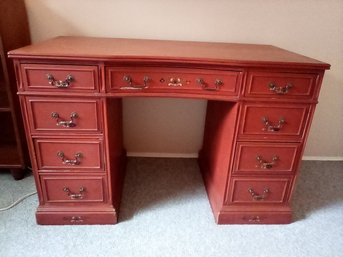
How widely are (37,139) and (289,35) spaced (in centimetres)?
153

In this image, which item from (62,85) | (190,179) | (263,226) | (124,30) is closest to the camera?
(62,85)

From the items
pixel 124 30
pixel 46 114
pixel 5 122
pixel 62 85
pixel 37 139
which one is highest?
pixel 124 30

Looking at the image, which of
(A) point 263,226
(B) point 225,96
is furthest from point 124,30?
(A) point 263,226

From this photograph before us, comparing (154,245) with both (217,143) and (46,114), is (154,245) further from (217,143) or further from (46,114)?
(46,114)

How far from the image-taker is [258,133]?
1.15 m

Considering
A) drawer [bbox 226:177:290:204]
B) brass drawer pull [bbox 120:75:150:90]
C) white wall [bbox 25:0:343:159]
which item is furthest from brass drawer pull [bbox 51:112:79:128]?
drawer [bbox 226:177:290:204]

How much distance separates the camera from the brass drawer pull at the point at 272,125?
113 cm

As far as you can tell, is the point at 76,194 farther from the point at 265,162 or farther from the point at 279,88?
the point at 279,88

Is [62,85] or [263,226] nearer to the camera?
[62,85]

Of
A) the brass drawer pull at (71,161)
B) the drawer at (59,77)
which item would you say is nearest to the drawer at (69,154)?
the brass drawer pull at (71,161)

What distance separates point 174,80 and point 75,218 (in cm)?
83

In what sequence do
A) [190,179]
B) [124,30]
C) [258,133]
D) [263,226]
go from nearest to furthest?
[258,133] → [263,226] → [124,30] → [190,179]

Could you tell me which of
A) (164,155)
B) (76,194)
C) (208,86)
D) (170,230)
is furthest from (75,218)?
(208,86)

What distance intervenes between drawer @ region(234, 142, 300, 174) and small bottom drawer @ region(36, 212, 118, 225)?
0.67 m
